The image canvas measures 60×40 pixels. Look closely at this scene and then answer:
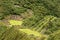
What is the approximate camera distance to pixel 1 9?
110 feet

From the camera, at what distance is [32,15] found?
33469 mm

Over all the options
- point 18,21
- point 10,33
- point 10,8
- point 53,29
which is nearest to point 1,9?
point 10,8

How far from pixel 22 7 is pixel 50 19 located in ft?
19.4

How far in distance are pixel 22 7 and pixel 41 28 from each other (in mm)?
7020

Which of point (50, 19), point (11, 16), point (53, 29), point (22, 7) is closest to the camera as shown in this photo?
point (53, 29)

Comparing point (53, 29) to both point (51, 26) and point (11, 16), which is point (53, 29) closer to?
point (51, 26)

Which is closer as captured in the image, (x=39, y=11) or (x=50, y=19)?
(x=50, y=19)

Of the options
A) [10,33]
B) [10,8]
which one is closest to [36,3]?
[10,8]

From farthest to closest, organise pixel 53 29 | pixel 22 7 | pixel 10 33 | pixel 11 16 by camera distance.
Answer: pixel 22 7, pixel 11 16, pixel 53 29, pixel 10 33

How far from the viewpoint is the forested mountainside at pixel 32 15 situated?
28141mm

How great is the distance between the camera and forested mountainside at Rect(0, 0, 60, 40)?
28141 millimetres

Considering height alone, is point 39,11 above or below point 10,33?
below

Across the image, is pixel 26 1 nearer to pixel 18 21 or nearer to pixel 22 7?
pixel 22 7

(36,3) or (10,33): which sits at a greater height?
(10,33)
